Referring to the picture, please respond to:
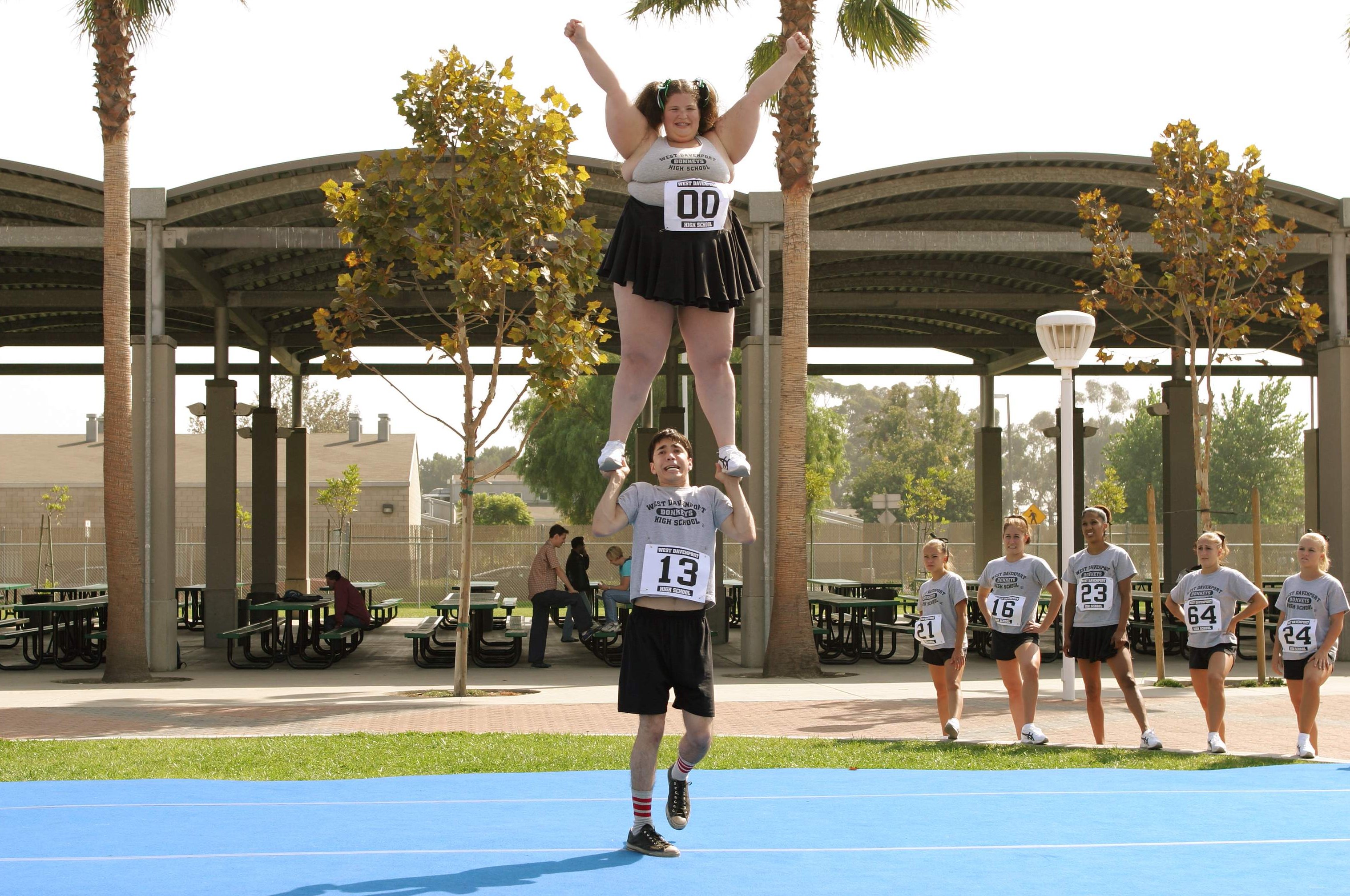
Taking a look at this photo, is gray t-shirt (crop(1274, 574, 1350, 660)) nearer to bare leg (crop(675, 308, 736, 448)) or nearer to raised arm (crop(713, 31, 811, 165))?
bare leg (crop(675, 308, 736, 448))

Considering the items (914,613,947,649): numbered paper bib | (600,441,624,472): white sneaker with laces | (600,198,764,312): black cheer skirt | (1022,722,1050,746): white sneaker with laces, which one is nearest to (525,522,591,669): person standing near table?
(914,613,947,649): numbered paper bib

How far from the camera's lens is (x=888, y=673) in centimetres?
1764

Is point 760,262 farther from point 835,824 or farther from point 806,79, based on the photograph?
point 835,824

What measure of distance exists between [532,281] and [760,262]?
422 centimetres

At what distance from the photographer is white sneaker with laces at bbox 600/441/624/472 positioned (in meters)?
5.16

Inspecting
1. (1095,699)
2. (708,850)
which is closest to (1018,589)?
(1095,699)

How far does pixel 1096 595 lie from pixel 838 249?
27.7 ft

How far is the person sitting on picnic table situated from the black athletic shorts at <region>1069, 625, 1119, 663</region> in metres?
11.0

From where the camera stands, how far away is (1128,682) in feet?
32.9

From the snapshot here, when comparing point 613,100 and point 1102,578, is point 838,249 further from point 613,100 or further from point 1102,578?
point 613,100

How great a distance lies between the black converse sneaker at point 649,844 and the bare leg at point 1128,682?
203 inches

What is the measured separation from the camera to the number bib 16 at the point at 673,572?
19.2 ft

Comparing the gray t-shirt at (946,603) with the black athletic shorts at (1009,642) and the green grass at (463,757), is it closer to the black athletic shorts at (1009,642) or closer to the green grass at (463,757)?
the black athletic shorts at (1009,642)

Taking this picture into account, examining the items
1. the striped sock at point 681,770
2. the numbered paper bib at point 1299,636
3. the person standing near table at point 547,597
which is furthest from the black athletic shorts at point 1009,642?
the person standing near table at point 547,597
